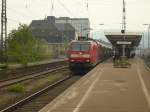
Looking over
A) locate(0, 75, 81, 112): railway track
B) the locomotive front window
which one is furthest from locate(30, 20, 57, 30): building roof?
locate(0, 75, 81, 112): railway track

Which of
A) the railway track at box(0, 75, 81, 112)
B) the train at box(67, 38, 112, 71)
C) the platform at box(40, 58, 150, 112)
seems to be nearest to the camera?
the platform at box(40, 58, 150, 112)

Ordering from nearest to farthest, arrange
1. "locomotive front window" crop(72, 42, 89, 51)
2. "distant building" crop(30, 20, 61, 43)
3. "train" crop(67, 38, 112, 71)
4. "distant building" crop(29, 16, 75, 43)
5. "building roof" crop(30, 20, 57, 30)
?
"train" crop(67, 38, 112, 71) < "locomotive front window" crop(72, 42, 89, 51) < "distant building" crop(29, 16, 75, 43) < "distant building" crop(30, 20, 61, 43) < "building roof" crop(30, 20, 57, 30)

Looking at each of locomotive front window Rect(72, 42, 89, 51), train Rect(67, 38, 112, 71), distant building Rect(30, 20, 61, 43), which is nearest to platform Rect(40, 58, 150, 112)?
train Rect(67, 38, 112, 71)

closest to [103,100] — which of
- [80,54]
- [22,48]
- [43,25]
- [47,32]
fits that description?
[80,54]

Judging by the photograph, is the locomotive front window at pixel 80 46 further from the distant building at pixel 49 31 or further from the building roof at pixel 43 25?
the building roof at pixel 43 25

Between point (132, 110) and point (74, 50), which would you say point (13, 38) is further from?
point (132, 110)

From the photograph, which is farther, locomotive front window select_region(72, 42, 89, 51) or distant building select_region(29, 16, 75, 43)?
distant building select_region(29, 16, 75, 43)

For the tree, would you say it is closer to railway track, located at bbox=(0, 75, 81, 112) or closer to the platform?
railway track, located at bbox=(0, 75, 81, 112)

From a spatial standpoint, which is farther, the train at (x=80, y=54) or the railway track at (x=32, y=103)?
the train at (x=80, y=54)

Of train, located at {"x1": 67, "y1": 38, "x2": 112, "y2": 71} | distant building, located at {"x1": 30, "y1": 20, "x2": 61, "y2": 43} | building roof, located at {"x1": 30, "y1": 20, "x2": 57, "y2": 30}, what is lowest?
train, located at {"x1": 67, "y1": 38, "x2": 112, "y2": 71}

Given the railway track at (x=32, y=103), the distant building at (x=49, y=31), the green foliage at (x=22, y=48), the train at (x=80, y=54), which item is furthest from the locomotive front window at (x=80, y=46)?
the distant building at (x=49, y=31)

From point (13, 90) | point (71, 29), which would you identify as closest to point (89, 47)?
point (13, 90)

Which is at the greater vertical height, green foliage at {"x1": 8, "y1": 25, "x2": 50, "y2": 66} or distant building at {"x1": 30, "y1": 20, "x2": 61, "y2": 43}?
distant building at {"x1": 30, "y1": 20, "x2": 61, "y2": 43}

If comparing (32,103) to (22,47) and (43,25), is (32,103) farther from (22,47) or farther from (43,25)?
(43,25)
